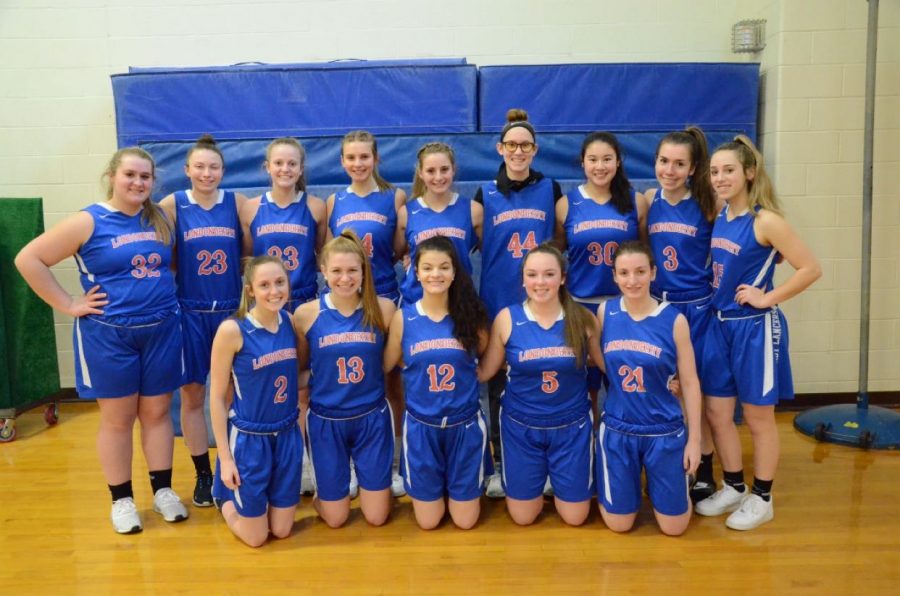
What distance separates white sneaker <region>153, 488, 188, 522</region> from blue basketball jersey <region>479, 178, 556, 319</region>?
1.65 metres

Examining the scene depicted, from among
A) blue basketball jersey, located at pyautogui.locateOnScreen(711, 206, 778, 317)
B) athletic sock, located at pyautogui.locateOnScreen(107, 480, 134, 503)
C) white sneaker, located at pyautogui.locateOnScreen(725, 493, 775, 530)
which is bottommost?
white sneaker, located at pyautogui.locateOnScreen(725, 493, 775, 530)

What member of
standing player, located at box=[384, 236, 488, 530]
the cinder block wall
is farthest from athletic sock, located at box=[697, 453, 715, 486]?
the cinder block wall

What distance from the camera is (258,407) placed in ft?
9.33

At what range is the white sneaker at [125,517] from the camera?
9.80 feet

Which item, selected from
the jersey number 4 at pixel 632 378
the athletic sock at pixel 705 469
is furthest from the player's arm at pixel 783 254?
the athletic sock at pixel 705 469

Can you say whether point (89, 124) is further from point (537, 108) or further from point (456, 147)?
point (537, 108)

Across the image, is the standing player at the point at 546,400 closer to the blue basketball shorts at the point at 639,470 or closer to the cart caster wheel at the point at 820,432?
the blue basketball shorts at the point at 639,470

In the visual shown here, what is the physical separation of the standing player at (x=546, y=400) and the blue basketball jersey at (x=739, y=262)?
0.58 meters

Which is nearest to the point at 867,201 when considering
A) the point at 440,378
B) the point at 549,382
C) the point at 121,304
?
the point at 549,382

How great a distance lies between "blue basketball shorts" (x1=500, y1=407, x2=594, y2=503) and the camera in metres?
2.95

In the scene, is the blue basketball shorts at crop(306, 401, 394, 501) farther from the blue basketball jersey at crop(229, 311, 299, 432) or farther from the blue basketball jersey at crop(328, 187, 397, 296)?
the blue basketball jersey at crop(328, 187, 397, 296)

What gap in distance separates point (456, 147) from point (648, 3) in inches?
71.2

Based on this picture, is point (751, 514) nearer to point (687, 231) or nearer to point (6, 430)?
point (687, 231)

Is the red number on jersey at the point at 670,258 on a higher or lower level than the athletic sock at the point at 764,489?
higher
